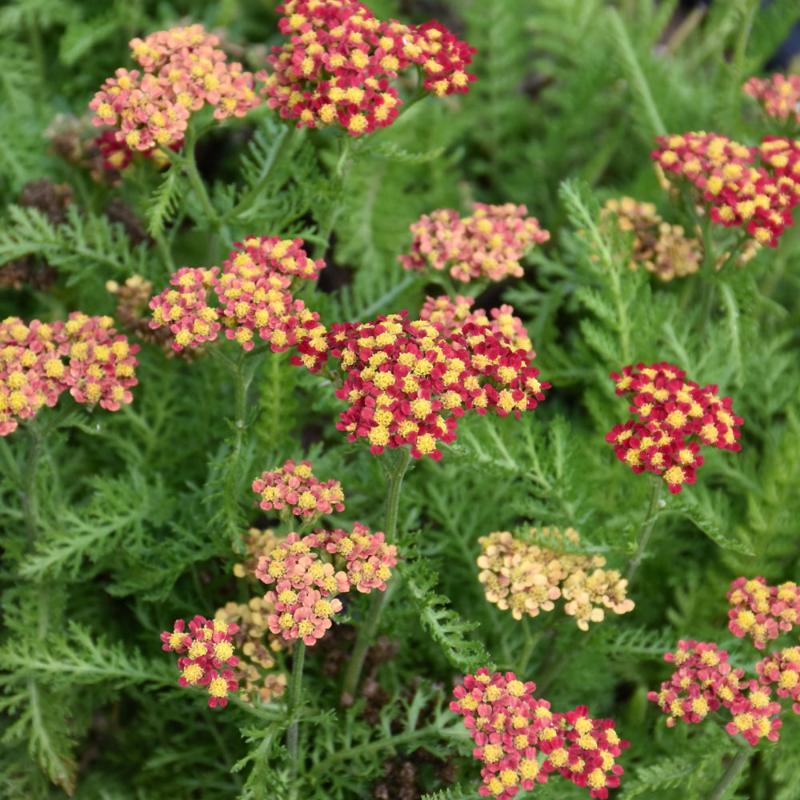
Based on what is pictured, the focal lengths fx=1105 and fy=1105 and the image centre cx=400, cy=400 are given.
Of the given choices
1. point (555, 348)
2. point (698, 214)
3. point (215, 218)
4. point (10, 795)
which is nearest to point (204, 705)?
point (10, 795)

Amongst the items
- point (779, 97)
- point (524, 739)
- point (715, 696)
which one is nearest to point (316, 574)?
point (524, 739)

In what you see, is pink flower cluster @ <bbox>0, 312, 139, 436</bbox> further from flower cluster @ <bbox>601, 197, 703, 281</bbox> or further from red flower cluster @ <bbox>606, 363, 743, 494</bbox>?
flower cluster @ <bbox>601, 197, 703, 281</bbox>

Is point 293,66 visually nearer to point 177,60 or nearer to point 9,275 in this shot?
point 177,60

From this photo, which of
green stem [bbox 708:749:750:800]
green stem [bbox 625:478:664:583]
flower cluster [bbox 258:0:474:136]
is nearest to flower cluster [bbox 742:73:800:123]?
flower cluster [bbox 258:0:474:136]

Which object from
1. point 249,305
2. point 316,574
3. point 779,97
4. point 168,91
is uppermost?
point 779,97

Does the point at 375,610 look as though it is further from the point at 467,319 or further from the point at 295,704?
the point at 467,319

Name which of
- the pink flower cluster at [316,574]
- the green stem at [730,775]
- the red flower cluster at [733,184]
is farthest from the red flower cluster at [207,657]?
the red flower cluster at [733,184]

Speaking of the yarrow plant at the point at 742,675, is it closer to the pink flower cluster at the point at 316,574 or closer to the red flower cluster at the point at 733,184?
the pink flower cluster at the point at 316,574
